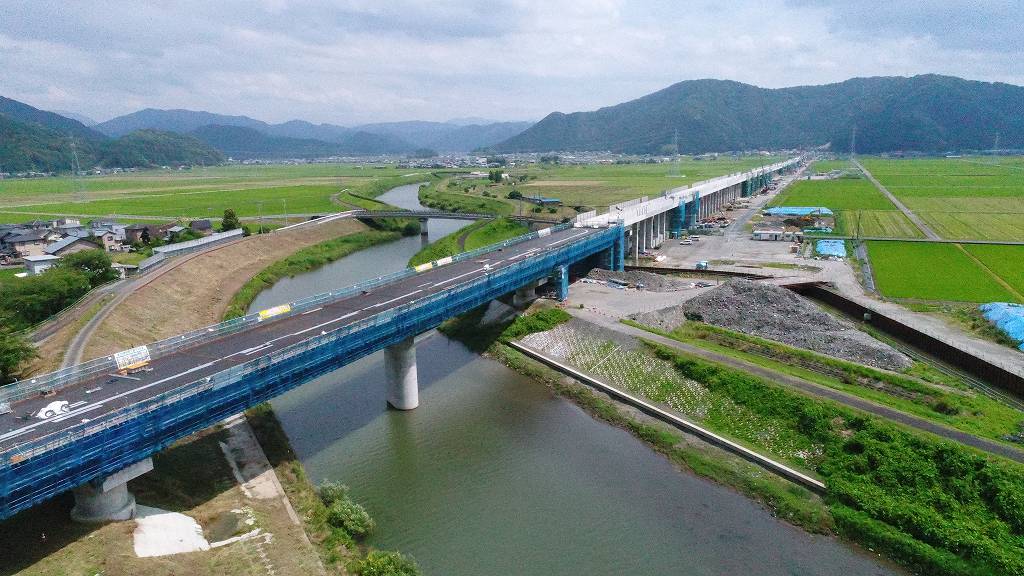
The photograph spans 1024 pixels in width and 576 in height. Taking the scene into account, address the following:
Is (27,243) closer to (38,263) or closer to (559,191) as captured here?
(38,263)

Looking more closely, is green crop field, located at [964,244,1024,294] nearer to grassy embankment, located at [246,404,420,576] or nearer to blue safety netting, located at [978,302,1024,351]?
blue safety netting, located at [978,302,1024,351]

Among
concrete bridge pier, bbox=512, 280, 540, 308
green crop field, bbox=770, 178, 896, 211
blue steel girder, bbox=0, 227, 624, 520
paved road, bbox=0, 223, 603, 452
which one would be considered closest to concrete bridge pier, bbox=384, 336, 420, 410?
blue steel girder, bbox=0, 227, 624, 520

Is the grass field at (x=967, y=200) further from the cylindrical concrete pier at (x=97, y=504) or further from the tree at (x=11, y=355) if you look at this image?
the tree at (x=11, y=355)

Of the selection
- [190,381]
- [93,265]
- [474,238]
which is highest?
[190,381]

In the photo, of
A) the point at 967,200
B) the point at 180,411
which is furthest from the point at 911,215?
the point at 180,411

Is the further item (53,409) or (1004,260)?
(1004,260)

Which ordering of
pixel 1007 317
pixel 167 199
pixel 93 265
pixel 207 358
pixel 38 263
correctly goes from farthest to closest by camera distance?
pixel 167 199, pixel 38 263, pixel 93 265, pixel 1007 317, pixel 207 358

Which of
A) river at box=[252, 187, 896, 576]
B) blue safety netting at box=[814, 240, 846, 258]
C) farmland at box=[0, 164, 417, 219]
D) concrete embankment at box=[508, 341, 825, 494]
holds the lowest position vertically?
river at box=[252, 187, 896, 576]
